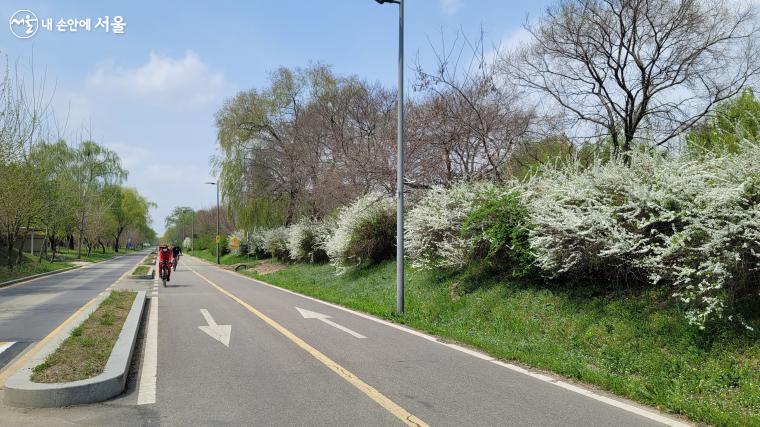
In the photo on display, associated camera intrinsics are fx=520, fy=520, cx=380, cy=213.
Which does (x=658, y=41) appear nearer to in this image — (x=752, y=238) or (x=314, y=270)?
(x=752, y=238)

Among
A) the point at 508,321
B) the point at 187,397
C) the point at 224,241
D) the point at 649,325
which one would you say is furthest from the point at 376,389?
the point at 224,241

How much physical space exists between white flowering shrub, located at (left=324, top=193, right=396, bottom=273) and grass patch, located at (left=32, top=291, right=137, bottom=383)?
430 inches

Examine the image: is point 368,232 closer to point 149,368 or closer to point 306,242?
point 306,242

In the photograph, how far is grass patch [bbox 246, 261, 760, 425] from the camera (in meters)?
5.61

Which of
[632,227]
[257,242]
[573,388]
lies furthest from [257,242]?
[573,388]

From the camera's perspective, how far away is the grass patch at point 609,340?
18.4 feet

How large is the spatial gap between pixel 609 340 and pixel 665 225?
2002 millimetres

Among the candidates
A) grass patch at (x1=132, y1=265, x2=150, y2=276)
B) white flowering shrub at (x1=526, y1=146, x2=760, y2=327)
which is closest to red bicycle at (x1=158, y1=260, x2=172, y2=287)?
grass patch at (x1=132, y1=265, x2=150, y2=276)

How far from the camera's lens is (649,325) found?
7.52 metres

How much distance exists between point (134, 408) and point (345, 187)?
793 inches

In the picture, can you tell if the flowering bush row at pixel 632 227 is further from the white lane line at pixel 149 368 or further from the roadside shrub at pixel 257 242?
the roadside shrub at pixel 257 242

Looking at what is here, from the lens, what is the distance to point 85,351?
22.6ft

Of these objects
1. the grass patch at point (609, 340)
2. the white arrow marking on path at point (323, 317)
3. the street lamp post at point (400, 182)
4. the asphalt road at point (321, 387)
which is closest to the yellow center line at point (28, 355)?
the asphalt road at point (321, 387)

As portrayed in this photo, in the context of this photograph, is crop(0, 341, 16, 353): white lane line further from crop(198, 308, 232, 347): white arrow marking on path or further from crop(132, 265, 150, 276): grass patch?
crop(132, 265, 150, 276): grass patch
